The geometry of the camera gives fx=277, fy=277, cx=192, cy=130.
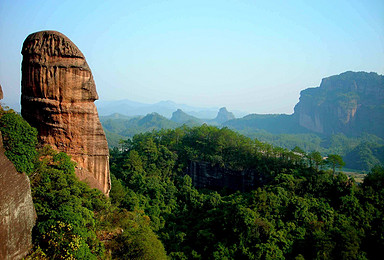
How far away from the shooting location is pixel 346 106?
8838 centimetres

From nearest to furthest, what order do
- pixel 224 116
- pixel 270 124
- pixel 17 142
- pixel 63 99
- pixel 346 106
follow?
pixel 17 142
pixel 63 99
pixel 346 106
pixel 270 124
pixel 224 116

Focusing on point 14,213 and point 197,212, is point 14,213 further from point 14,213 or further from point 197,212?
point 197,212

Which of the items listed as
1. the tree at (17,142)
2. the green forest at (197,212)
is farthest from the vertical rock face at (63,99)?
the tree at (17,142)

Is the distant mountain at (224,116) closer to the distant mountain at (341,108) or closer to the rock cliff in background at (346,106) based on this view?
the distant mountain at (341,108)

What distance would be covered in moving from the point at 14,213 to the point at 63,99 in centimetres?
517

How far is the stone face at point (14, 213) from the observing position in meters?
7.58

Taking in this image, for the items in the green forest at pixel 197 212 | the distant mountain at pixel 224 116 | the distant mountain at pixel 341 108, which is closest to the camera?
the green forest at pixel 197 212

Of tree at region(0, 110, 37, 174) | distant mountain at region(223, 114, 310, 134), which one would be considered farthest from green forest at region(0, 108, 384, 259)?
distant mountain at region(223, 114, 310, 134)

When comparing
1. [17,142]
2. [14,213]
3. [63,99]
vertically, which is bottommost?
[14,213]

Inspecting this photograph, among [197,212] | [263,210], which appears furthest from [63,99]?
[197,212]

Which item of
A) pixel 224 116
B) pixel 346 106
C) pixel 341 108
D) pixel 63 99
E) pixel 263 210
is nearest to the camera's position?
pixel 63 99

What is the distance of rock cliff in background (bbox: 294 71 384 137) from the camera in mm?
84625

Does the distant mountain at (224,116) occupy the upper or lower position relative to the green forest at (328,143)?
upper

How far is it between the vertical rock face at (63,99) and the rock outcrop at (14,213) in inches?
142
